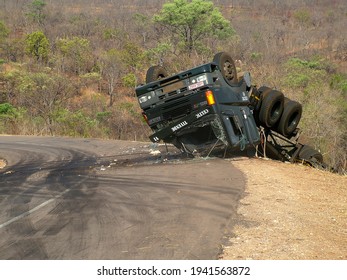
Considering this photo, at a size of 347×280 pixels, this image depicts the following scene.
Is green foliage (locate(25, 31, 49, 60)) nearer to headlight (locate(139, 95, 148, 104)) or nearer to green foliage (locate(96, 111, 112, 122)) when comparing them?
green foliage (locate(96, 111, 112, 122))

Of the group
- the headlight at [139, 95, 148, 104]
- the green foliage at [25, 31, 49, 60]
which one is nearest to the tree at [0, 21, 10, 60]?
the green foliage at [25, 31, 49, 60]

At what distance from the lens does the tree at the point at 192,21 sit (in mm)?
61781

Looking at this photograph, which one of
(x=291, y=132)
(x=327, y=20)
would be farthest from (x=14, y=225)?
(x=327, y=20)

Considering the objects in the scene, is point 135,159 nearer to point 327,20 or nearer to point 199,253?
point 199,253

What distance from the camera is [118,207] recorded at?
7648 millimetres

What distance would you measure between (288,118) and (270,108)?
767mm

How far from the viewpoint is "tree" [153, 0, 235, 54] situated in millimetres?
61781

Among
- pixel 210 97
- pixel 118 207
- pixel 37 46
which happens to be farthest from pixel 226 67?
pixel 37 46

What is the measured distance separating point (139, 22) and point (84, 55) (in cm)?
2705

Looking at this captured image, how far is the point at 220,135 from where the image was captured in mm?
11562

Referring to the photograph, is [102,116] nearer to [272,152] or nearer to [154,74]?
[154,74]

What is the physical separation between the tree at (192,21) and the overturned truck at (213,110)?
47623 millimetres

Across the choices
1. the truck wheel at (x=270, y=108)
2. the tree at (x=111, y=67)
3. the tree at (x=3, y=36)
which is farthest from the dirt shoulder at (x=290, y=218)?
the tree at (x=3, y=36)

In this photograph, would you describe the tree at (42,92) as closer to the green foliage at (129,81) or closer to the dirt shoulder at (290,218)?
the green foliage at (129,81)
